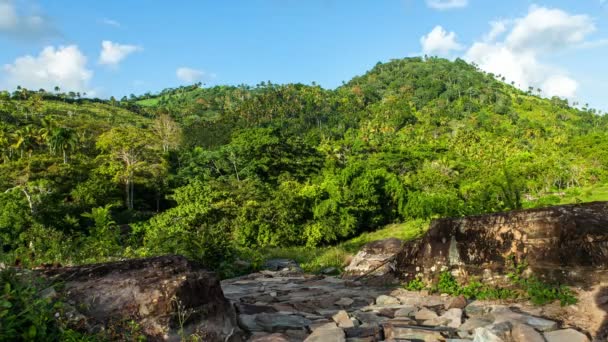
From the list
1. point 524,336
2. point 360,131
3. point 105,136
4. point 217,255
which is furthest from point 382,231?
point 360,131

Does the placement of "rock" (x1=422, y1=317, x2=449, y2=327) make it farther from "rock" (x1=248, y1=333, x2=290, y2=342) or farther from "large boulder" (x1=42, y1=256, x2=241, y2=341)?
"large boulder" (x1=42, y1=256, x2=241, y2=341)

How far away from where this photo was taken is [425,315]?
6.09 m

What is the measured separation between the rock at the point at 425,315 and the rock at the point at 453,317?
131 millimetres

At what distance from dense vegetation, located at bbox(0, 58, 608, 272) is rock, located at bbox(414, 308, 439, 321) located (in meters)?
5.14

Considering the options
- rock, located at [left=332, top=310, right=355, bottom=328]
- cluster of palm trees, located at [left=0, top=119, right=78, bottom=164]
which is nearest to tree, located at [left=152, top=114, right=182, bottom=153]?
cluster of palm trees, located at [left=0, top=119, right=78, bottom=164]

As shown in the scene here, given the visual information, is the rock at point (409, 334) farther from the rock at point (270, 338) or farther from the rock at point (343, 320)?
the rock at point (270, 338)

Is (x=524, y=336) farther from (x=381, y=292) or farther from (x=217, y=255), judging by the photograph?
(x=217, y=255)

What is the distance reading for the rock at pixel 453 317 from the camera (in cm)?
570

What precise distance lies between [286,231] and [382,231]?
33.2 feet

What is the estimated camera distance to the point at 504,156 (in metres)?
67.6

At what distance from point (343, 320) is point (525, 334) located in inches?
81.2

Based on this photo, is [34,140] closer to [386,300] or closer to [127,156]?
[127,156]

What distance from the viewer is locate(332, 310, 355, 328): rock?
18.4 feet

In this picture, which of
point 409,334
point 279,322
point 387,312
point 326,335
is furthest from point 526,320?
point 279,322
